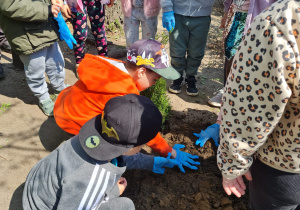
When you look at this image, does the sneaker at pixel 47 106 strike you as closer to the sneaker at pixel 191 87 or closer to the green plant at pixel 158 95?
the green plant at pixel 158 95

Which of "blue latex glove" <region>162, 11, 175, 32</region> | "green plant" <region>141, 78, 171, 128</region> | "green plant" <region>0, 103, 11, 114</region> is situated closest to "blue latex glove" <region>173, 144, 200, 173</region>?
"green plant" <region>141, 78, 171, 128</region>

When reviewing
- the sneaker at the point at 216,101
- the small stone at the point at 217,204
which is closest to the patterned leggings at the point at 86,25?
the sneaker at the point at 216,101

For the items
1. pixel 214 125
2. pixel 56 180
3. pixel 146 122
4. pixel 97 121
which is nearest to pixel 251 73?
pixel 146 122

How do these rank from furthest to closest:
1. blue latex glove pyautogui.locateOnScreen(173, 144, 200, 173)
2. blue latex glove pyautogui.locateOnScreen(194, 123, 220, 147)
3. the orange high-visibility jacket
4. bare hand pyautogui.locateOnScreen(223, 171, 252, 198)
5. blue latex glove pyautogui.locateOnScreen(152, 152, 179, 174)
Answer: blue latex glove pyautogui.locateOnScreen(194, 123, 220, 147) < blue latex glove pyautogui.locateOnScreen(173, 144, 200, 173) < blue latex glove pyautogui.locateOnScreen(152, 152, 179, 174) < the orange high-visibility jacket < bare hand pyautogui.locateOnScreen(223, 171, 252, 198)

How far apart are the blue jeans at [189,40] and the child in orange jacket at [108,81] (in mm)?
1154

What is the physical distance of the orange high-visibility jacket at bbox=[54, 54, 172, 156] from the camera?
2.10 metres

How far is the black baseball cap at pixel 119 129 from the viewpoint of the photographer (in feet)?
4.66

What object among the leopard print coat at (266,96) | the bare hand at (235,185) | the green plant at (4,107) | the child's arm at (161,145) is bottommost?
the green plant at (4,107)

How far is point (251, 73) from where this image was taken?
37.1 inches

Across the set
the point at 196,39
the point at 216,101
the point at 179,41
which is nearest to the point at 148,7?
the point at 179,41

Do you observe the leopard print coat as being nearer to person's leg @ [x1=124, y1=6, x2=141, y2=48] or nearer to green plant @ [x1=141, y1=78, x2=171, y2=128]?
green plant @ [x1=141, y1=78, x2=171, y2=128]

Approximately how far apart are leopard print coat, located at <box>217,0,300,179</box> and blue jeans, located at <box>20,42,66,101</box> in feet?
7.78

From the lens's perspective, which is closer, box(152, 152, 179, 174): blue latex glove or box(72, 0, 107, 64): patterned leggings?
box(152, 152, 179, 174): blue latex glove

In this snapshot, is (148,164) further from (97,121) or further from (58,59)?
(58,59)
